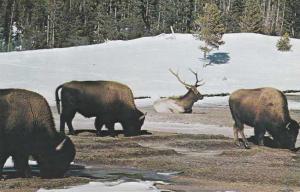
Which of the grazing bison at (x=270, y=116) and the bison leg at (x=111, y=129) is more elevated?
the grazing bison at (x=270, y=116)

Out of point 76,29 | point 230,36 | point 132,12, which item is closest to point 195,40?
point 230,36

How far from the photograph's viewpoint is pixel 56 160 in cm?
1340

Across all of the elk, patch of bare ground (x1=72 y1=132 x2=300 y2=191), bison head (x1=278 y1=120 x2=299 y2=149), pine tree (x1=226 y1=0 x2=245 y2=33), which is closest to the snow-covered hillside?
the elk

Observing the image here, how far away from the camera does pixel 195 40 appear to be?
259 ft

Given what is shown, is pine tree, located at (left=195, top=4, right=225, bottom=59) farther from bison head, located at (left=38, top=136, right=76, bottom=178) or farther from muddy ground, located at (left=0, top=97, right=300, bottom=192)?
bison head, located at (left=38, top=136, right=76, bottom=178)

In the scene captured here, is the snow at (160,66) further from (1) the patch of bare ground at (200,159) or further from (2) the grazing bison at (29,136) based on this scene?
(2) the grazing bison at (29,136)

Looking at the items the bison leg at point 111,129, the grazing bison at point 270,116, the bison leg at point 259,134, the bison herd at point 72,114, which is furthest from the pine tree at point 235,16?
the bison leg at point 259,134

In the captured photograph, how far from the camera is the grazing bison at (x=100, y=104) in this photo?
2105cm

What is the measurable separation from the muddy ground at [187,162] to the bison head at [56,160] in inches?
9.9

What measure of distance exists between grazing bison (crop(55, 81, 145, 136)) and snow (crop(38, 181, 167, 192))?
8272 millimetres

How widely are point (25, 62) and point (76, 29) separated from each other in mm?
32451

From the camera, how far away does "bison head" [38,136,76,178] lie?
43.9 feet

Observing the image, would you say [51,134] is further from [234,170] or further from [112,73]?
[112,73]

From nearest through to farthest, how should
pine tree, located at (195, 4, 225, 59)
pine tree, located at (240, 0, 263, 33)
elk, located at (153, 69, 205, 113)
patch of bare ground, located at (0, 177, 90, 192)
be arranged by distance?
1. patch of bare ground, located at (0, 177, 90, 192)
2. elk, located at (153, 69, 205, 113)
3. pine tree, located at (195, 4, 225, 59)
4. pine tree, located at (240, 0, 263, 33)
